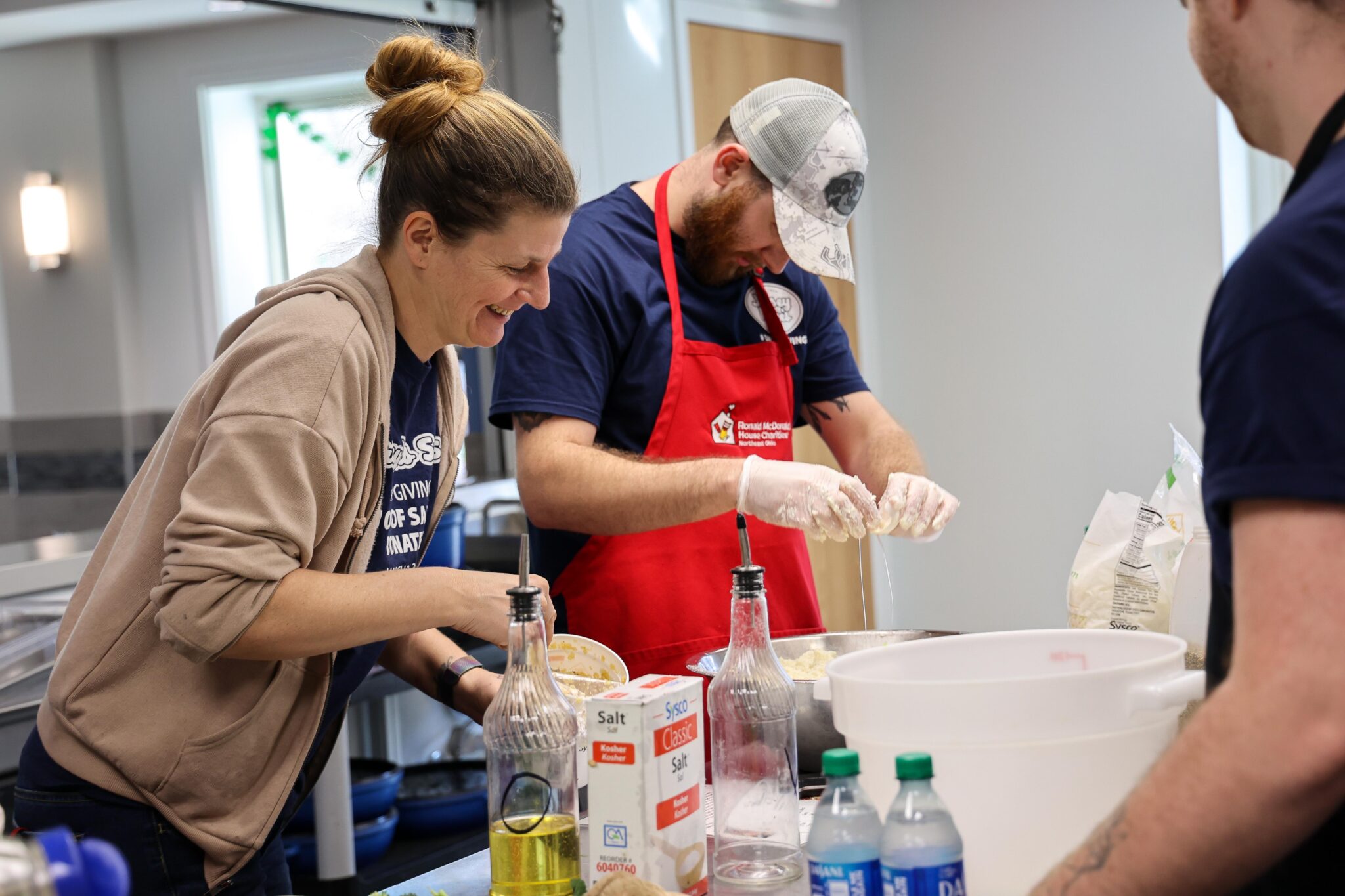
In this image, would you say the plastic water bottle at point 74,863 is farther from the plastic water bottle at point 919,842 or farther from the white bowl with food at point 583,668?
the white bowl with food at point 583,668

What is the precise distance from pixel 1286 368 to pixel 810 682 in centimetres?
72

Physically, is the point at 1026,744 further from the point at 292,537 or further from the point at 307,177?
the point at 307,177

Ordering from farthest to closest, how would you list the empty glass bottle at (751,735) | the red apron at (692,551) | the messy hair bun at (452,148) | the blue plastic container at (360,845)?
1. the blue plastic container at (360,845)
2. the red apron at (692,551)
3. the messy hair bun at (452,148)
4. the empty glass bottle at (751,735)

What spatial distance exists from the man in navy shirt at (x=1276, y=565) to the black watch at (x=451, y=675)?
89 cm

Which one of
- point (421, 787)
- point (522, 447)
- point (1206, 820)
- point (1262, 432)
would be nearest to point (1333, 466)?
point (1262, 432)

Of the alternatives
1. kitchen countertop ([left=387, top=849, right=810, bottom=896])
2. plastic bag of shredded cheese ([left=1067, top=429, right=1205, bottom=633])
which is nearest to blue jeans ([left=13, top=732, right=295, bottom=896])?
kitchen countertop ([left=387, top=849, right=810, bottom=896])

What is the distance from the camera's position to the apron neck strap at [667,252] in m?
1.93

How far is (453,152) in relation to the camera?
1426mm

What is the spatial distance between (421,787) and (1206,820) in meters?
2.94

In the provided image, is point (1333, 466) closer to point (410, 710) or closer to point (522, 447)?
→ point (522, 447)

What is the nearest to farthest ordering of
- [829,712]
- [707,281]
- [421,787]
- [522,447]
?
[829,712] < [522,447] < [707,281] < [421,787]

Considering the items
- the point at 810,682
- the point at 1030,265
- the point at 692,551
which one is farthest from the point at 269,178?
the point at 810,682

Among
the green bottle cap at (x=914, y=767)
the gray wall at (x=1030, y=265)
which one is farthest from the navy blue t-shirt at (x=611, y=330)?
the gray wall at (x=1030, y=265)

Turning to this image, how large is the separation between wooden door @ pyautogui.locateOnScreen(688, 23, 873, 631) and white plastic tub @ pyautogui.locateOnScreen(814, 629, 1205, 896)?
8.83 feet
